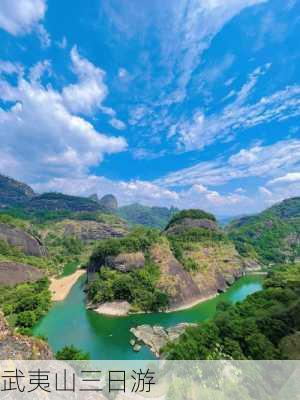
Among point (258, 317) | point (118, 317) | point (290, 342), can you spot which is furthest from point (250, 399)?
point (118, 317)

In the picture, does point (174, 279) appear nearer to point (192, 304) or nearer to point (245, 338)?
point (192, 304)

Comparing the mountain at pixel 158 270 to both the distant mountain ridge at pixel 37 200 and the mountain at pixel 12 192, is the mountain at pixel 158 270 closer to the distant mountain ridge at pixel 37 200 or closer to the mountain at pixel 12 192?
the distant mountain ridge at pixel 37 200

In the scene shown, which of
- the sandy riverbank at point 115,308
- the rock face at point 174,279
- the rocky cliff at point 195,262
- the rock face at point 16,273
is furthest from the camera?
the rock face at point 16,273

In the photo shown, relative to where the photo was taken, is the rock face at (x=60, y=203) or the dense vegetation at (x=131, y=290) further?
the rock face at (x=60, y=203)

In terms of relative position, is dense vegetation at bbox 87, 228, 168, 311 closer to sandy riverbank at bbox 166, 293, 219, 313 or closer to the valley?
the valley

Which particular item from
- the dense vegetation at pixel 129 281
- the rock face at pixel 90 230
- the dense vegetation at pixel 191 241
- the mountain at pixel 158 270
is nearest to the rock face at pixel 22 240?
the mountain at pixel 158 270

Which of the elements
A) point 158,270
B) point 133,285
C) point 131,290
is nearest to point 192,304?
point 158,270
